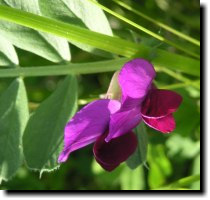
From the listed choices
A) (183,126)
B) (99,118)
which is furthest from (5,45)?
(183,126)

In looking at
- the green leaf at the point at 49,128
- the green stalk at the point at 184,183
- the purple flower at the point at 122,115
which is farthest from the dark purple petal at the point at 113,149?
the green stalk at the point at 184,183

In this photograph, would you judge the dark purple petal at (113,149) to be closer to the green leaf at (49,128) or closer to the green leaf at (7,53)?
the green leaf at (49,128)

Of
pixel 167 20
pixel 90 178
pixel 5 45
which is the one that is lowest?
pixel 90 178

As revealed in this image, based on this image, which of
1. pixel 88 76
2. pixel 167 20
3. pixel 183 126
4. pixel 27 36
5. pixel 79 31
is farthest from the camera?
pixel 88 76

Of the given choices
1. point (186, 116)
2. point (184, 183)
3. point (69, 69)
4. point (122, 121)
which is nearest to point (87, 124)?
point (122, 121)

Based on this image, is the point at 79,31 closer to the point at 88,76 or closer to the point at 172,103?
the point at 172,103

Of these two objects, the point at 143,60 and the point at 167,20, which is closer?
the point at 143,60

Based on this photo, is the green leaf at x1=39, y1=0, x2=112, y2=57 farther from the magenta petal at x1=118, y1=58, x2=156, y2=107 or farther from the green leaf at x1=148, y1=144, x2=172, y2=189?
the green leaf at x1=148, y1=144, x2=172, y2=189

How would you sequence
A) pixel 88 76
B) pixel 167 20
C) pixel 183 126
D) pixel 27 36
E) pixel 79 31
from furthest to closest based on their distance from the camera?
pixel 88 76
pixel 167 20
pixel 183 126
pixel 27 36
pixel 79 31
